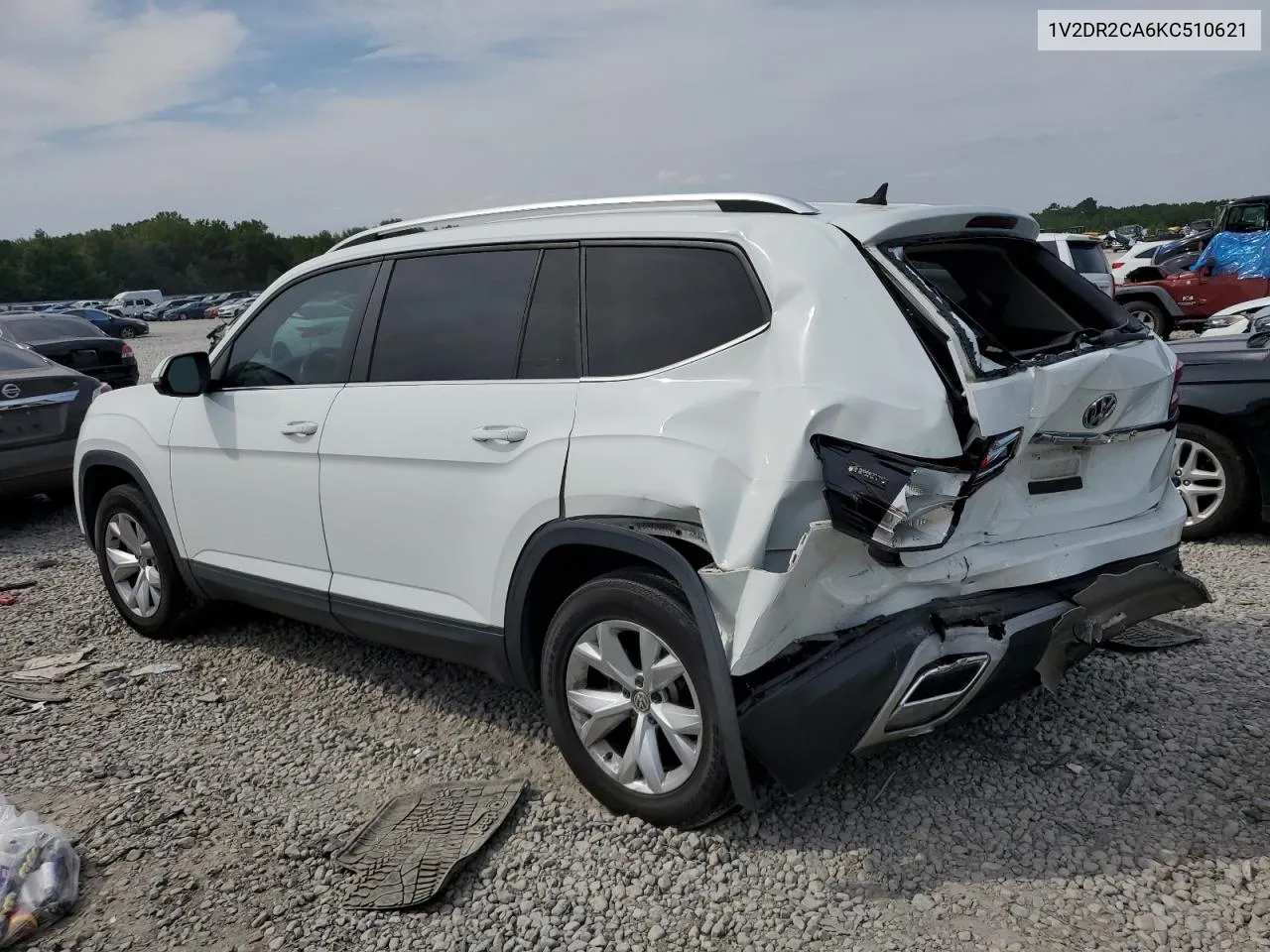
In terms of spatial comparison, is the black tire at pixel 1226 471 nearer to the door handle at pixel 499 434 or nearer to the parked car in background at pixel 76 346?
the door handle at pixel 499 434

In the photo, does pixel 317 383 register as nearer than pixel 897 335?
No

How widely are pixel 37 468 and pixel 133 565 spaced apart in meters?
3.09

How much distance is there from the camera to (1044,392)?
2771 millimetres

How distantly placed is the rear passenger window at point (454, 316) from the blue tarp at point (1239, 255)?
49.3ft

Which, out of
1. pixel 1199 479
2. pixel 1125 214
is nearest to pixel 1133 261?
pixel 1199 479

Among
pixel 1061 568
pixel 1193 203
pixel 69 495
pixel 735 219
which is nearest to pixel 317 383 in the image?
pixel 735 219

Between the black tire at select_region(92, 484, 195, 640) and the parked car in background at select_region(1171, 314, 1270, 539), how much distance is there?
5.08 meters

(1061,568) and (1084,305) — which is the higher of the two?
(1084,305)

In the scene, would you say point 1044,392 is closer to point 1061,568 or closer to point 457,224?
point 1061,568

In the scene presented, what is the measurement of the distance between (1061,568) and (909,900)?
1.02m

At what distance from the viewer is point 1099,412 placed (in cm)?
301

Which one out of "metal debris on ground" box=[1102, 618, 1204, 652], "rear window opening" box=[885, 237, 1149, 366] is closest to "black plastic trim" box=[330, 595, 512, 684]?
"rear window opening" box=[885, 237, 1149, 366]

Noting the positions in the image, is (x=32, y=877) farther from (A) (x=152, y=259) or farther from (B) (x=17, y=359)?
(A) (x=152, y=259)

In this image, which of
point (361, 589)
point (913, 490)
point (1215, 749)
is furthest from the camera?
point (361, 589)
